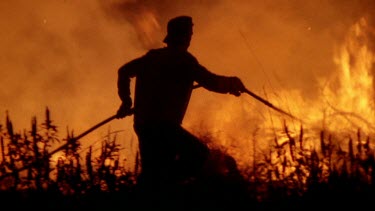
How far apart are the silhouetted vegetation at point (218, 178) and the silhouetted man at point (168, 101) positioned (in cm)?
22

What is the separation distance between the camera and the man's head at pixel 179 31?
8.02 m

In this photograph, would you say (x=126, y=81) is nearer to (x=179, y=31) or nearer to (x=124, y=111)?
(x=124, y=111)

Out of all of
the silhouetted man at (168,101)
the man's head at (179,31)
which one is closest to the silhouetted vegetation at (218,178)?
the silhouetted man at (168,101)

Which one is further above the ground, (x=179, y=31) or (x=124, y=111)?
(x=179, y=31)

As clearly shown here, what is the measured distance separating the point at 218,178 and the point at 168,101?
1006 mm

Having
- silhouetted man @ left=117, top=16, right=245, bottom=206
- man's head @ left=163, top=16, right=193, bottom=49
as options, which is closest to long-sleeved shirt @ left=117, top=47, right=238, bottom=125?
silhouetted man @ left=117, top=16, right=245, bottom=206

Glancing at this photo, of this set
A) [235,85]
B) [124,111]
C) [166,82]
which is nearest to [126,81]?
[124,111]

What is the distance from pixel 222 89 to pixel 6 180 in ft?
8.02

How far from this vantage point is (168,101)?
789cm

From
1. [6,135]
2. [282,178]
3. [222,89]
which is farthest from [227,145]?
[6,135]

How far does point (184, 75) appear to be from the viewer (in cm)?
793

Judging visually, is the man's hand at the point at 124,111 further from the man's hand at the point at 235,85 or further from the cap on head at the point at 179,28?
the man's hand at the point at 235,85

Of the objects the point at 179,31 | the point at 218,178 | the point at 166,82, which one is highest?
the point at 179,31

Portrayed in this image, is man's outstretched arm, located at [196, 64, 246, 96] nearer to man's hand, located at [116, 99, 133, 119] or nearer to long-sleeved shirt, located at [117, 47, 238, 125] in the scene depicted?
long-sleeved shirt, located at [117, 47, 238, 125]
